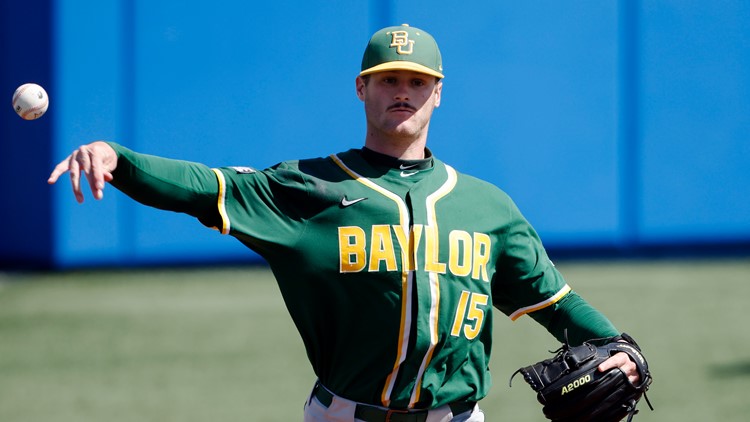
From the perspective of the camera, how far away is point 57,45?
11.1 meters

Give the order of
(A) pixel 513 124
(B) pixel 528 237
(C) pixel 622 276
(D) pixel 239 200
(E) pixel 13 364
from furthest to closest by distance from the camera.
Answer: (A) pixel 513 124, (C) pixel 622 276, (E) pixel 13 364, (B) pixel 528 237, (D) pixel 239 200

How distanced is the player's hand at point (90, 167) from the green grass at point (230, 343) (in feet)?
12.4

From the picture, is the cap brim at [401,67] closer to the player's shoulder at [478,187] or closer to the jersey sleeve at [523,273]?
the player's shoulder at [478,187]

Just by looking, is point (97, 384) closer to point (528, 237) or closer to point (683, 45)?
point (528, 237)

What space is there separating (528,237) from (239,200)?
1025 mm

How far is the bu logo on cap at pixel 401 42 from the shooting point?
4.09m

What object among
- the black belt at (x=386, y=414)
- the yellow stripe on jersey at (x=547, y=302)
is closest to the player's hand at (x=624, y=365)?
the yellow stripe on jersey at (x=547, y=302)

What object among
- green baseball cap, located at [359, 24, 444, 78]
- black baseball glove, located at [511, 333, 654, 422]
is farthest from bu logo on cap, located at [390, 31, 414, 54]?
black baseball glove, located at [511, 333, 654, 422]

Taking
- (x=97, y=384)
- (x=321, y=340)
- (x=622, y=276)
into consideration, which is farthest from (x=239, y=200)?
(x=622, y=276)

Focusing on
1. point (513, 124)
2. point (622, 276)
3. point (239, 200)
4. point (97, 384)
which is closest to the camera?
point (239, 200)

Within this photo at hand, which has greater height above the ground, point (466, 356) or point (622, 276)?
point (466, 356)

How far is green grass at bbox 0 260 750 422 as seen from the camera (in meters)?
7.30

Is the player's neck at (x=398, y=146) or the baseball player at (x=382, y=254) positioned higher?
the player's neck at (x=398, y=146)

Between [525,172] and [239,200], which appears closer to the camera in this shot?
[239,200]
